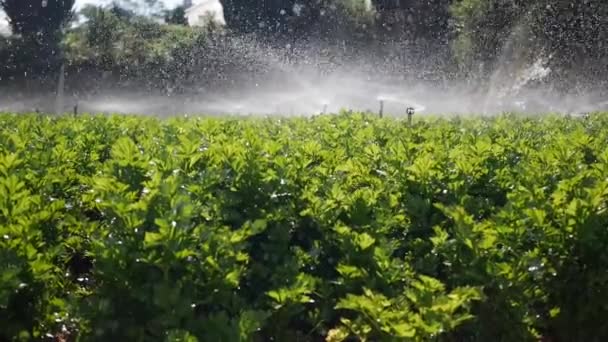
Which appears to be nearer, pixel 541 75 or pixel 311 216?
pixel 311 216

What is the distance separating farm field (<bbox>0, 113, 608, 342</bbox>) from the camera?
2512 mm

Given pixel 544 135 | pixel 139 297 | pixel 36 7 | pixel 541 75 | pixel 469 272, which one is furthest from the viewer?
pixel 36 7

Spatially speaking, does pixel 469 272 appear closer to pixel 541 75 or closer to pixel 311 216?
pixel 311 216

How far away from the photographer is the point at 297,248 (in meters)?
2.89

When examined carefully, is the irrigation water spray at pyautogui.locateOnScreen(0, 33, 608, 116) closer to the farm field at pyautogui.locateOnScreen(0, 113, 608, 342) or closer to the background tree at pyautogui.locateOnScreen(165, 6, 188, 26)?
the background tree at pyautogui.locateOnScreen(165, 6, 188, 26)

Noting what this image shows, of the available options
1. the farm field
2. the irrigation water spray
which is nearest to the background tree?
the irrigation water spray

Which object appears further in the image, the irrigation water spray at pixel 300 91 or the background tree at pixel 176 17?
the background tree at pixel 176 17

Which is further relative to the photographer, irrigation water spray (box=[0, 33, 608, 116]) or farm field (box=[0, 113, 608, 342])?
irrigation water spray (box=[0, 33, 608, 116])

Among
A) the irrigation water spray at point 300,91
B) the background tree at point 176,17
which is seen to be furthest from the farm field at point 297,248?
the background tree at point 176,17

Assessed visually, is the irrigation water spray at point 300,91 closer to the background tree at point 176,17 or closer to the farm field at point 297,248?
the background tree at point 176,17

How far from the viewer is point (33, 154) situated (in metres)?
3.99

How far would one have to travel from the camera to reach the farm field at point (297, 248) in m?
2.51

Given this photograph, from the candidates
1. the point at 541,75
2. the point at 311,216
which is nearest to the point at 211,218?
the point at 311,216

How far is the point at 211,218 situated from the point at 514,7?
75.2ft
